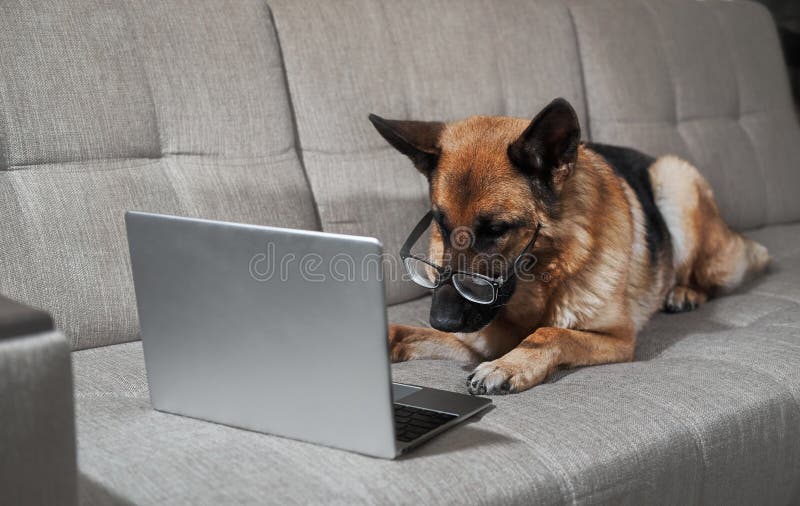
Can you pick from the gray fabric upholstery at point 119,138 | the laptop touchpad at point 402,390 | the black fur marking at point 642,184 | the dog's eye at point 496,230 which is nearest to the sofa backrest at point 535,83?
the gray fabric upholstery at point 119,138

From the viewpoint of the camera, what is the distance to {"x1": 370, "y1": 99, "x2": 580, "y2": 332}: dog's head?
1.62 metres

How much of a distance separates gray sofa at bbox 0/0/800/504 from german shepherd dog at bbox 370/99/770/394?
9cm

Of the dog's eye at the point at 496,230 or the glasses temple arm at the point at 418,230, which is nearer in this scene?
the dog's eye at the point at 496,230

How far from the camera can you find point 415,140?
1.78 meters

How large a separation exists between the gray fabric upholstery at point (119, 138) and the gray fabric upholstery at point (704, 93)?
1295 millimetres

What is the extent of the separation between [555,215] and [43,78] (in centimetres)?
117

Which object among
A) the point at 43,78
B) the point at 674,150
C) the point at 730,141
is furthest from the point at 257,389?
the point at 730,141

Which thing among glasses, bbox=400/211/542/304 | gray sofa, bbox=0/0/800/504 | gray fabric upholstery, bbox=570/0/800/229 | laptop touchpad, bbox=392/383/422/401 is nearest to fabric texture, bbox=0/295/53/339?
gray sofa, bbox=0/0/800/504

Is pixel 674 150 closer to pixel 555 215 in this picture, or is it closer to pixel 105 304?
pixel 555 215

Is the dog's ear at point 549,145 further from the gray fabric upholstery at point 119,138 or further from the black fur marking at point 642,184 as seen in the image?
the gray fabric upholstery at point 119,138

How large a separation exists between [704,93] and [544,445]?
7.39 feet

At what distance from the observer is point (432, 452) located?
1265 mm

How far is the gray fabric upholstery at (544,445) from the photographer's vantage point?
3.81ft

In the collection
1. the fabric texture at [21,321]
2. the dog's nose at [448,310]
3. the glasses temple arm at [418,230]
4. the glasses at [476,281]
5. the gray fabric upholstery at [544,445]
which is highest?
the fabric texture at [21,321]
